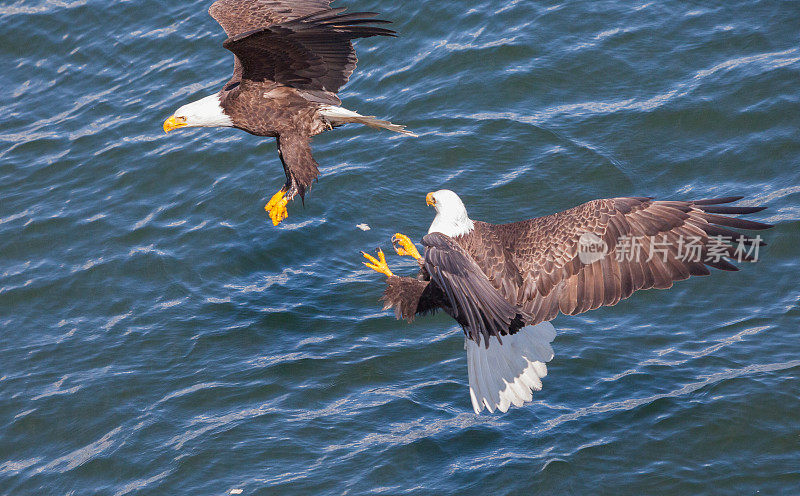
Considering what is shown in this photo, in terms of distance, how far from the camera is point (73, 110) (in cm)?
1124

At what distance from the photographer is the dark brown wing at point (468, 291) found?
5.56 m

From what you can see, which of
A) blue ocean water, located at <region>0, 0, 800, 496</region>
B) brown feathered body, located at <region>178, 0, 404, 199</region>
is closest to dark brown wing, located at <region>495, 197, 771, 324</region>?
blue ocean water, located at <region>0, 0, 800, 496</region>

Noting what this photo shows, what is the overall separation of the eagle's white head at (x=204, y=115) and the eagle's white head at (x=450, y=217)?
1.88 meters

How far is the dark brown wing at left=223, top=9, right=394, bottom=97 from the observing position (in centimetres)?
664

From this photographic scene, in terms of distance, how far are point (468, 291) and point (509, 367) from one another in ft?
5.24

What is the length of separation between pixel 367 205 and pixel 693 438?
393 centimetres

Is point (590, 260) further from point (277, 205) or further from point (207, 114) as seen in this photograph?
point (207, 114)

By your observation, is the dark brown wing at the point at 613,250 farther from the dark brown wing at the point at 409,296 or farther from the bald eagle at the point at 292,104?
the bald eagle at the point at 292,104

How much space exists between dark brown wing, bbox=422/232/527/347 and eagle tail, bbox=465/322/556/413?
103cm

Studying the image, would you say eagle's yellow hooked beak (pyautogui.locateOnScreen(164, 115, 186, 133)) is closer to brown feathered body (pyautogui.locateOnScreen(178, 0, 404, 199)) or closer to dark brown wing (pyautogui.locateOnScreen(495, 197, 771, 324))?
brown feathered body (pyautogui.locateOnScreen(178, 0, 404, 199))

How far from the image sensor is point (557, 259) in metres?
6.64

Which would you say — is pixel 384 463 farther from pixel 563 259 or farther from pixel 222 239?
pixel 222 239

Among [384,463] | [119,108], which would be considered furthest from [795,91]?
[119,108]

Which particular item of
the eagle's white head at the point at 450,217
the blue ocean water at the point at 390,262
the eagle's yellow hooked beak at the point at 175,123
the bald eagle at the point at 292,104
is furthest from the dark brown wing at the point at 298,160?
the blue ocean water at the point at 390,262
